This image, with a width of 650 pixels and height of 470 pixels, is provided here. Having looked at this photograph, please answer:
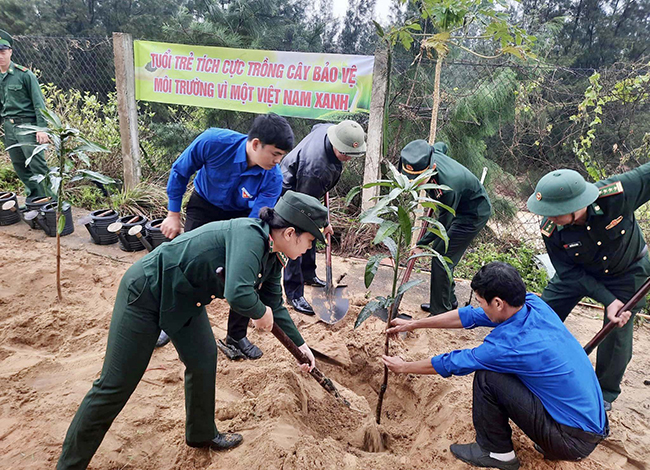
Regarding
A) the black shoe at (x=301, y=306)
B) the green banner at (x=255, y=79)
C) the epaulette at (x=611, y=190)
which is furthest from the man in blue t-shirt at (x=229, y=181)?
the green banner at (x=255, y=79)

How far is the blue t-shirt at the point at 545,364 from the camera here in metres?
1.90

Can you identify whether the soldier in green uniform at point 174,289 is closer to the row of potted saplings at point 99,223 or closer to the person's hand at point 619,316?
the person's hand at point 619,316

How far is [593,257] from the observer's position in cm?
258

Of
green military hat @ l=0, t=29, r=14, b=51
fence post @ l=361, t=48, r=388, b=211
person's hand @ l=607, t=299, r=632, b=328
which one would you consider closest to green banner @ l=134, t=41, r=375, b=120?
fence post @ l=361, t=48, r=388, b=211

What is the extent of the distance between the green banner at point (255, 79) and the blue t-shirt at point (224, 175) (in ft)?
7.47

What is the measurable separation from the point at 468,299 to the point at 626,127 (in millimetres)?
3563

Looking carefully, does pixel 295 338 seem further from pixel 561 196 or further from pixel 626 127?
pixel 626 127

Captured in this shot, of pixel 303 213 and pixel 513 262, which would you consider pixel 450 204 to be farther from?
pixel 513 262

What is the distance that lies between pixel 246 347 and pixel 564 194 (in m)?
2.30

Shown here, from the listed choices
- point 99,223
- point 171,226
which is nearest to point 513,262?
point 171,226

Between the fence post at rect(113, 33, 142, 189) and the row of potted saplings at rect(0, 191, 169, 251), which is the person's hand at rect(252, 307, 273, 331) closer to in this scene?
the row of potted saplings at rect(0, 191, 169, 251)

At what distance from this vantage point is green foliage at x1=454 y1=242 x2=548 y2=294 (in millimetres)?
4398

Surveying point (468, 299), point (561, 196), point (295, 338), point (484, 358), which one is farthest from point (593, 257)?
point (295, 338)

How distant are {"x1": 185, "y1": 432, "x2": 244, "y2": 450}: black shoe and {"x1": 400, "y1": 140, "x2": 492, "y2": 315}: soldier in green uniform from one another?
1.92m
